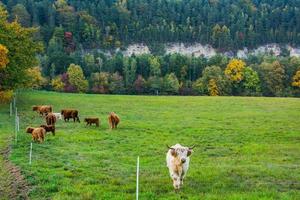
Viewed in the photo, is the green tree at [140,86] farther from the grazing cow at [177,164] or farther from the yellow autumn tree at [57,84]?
the grazing cow at [177,164]

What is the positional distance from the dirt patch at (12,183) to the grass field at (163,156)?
1.19ft

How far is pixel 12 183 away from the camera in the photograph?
19.0 m

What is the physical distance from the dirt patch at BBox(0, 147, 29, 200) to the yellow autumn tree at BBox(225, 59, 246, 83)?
91.9m

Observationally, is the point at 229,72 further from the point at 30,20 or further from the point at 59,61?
the point at 30,20

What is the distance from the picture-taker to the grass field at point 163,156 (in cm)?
1789

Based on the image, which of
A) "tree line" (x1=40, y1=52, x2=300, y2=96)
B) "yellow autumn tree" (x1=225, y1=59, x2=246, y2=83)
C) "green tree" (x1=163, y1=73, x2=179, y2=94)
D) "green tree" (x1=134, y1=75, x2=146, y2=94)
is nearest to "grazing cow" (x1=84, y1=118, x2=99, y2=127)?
"tree line" (x1=40, y1=52, x2=300, y2=96)

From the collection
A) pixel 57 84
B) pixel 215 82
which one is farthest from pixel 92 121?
pixel 215 82

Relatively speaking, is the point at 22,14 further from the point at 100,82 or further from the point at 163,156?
the point at 163,156

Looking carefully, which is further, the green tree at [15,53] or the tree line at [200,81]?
the tree line at [200,81]

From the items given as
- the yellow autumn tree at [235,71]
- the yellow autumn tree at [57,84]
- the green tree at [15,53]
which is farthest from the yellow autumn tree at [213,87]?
the green tree at [15,53]

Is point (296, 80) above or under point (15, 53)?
under

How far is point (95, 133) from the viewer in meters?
34.0

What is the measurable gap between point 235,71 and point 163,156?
8942 cm

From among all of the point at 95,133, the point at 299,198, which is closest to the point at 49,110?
the point at 95,133
